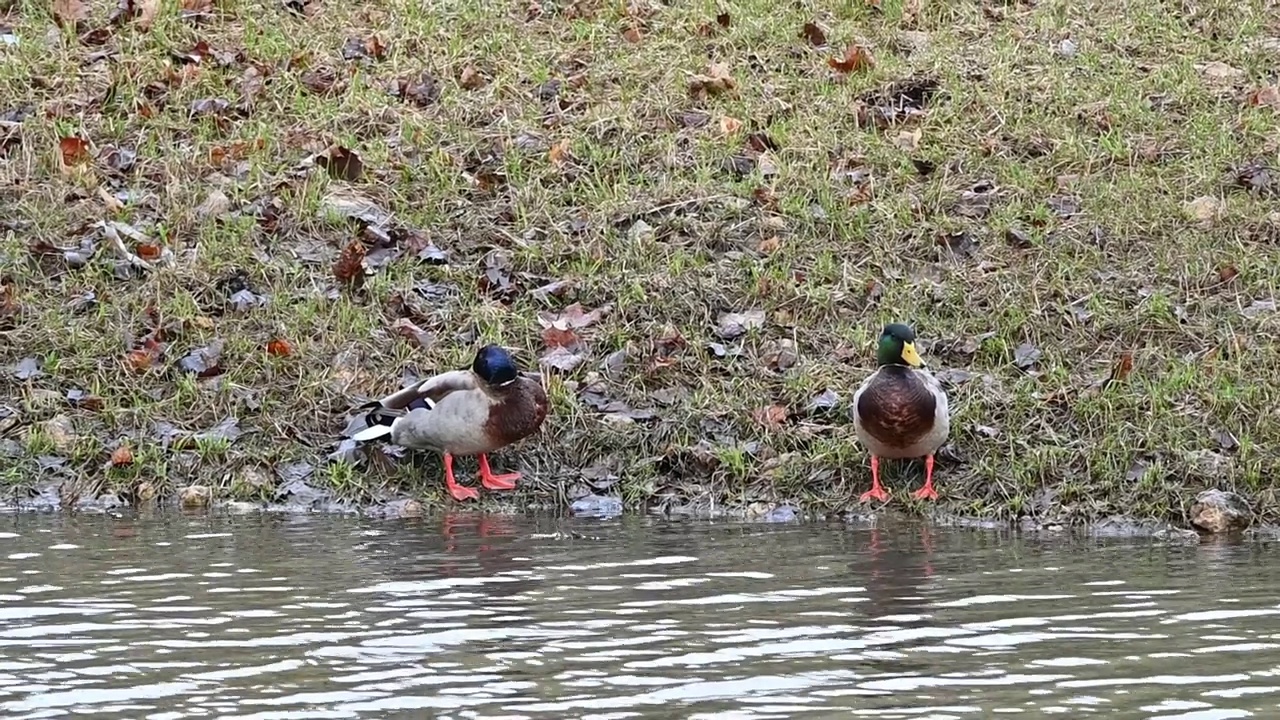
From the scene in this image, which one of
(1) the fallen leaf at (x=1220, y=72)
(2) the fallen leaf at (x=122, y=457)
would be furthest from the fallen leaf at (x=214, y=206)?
(1) the fallen leaf at (x=1220, y=72)

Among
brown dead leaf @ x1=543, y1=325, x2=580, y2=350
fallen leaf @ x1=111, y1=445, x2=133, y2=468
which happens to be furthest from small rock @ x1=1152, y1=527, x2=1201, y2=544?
fallen leaf @ x1=111, y1=445, x2=133, y2=468

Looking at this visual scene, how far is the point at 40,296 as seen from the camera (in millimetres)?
9812

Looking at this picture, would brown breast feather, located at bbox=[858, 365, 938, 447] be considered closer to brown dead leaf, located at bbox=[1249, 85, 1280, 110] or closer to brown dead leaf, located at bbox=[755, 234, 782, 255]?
brown dead leaf, located at bbox=[755, 234, 782, 255]

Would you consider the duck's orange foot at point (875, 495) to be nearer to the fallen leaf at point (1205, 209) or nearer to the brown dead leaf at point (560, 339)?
the brown dead leaf at point (560, 339)

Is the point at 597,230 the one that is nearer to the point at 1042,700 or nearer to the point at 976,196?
the point at 976,196

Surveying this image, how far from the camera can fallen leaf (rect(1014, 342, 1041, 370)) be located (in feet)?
29.6

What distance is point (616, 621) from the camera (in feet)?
20.3

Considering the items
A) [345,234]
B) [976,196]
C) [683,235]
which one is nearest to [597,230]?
[683,235]

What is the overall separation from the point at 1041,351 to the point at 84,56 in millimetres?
6061

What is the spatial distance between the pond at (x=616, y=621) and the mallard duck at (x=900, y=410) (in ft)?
1.20

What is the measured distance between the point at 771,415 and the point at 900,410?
847 mm

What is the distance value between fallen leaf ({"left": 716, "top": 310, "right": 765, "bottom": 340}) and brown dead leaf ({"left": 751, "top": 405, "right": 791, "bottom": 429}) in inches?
24.8

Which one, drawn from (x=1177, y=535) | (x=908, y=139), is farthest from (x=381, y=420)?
(x=908, y=139)

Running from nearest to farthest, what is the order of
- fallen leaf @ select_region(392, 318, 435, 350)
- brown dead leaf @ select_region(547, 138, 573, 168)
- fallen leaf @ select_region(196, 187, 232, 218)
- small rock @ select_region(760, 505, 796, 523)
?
small rock @ select_region(760, 505, 796, 523)
fallen leaf @ select_region(392, 318, 435, 350)
fallen leaf @ select_region(196, 187, 232, 218)
brown dead leaf @ select_region(547, 138, 573, 168)
